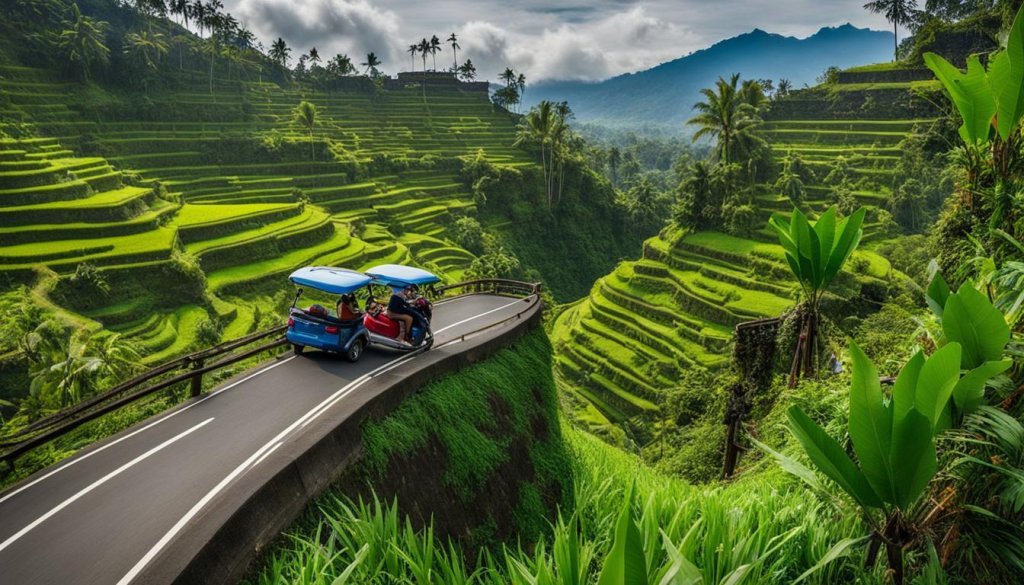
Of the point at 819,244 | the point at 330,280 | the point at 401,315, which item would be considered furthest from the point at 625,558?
the point at 401,315

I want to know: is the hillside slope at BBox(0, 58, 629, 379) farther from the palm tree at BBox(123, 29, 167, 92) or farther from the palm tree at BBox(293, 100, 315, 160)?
the palm tree at BBox(123, 29, 167, 92)

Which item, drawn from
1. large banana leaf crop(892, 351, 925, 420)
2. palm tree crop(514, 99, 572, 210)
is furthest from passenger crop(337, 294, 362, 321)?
palm tree crop(514, 99, 572, 210)

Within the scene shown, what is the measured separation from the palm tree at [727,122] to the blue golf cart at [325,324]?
3841 cm

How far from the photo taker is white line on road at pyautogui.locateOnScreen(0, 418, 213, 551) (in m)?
5.63

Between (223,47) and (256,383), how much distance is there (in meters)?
79.6

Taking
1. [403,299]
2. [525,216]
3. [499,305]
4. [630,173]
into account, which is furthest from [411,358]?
[630,173]

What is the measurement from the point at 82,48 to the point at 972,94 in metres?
68.1

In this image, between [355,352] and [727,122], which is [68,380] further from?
[727,122]

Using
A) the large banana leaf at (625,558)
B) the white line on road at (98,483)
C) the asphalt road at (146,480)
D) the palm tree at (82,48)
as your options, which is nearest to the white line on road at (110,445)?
the asphalt road at (146,480)

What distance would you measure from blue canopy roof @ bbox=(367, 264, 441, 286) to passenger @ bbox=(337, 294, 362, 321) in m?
0.94

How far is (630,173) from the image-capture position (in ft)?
412

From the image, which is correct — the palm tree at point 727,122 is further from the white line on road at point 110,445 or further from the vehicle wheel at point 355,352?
the white line on road at point 110,445

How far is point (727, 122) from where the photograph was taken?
4494 centimetres

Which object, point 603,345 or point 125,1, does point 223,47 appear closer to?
point 125,1
